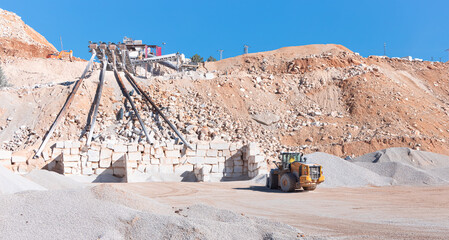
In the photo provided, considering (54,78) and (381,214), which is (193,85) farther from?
(381,214)

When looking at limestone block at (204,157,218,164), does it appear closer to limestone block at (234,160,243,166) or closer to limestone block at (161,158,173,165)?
limestone block at (234,160,243,166)

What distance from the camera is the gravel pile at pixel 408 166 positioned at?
1703 centimetres

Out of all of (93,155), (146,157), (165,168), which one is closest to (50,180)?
(93,155)

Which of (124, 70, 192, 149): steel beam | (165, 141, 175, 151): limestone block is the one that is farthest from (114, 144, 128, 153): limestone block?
(124, 70, 192, 149): steel beam

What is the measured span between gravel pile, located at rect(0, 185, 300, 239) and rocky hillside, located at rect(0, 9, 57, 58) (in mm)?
45712

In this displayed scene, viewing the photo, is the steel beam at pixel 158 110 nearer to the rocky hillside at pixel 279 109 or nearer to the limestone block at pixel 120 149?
the rocky hillside at pixel 279 109

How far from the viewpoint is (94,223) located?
6.18m

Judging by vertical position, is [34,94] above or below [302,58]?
below

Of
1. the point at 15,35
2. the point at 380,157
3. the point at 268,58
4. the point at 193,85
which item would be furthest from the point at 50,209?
the point at 15,35

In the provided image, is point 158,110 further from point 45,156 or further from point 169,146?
point 45,156

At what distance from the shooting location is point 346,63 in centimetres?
3691

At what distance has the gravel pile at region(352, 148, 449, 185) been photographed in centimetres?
1703

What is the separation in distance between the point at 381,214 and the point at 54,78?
36360mm

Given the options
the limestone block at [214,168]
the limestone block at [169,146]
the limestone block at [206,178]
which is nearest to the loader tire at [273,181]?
the limestone block at [206,178]
